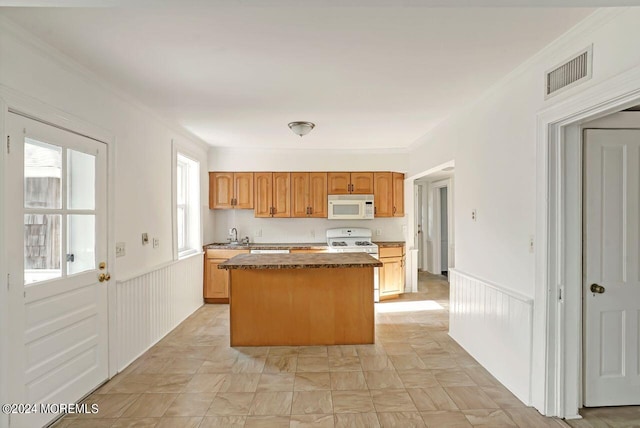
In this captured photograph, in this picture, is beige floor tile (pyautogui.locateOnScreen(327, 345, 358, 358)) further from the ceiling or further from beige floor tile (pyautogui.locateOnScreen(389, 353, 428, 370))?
the ceiling

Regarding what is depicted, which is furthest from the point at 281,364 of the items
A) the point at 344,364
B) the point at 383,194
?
the point at 383,194

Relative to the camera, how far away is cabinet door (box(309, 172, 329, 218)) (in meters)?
5.96

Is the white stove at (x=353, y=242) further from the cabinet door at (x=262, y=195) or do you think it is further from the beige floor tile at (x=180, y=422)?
the beige floor tile at (x=180, y=422)

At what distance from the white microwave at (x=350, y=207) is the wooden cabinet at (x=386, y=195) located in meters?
0.17

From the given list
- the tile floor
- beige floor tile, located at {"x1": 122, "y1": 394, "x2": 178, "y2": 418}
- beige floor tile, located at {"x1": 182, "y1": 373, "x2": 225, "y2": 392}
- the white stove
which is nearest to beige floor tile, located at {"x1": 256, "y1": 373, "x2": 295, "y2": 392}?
the tile floor

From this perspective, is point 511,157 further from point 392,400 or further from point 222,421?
point 222,421

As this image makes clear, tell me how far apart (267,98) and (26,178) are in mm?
1919

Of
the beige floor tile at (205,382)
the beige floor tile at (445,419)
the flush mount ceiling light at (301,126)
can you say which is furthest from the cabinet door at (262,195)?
the beige floor tile at (445,419)

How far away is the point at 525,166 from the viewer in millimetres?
2631

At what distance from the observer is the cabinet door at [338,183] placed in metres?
5.98

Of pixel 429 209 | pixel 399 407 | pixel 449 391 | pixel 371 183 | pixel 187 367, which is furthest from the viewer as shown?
pixel 429 209

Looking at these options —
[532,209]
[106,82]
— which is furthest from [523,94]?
[106,82]

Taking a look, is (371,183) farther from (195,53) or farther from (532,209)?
(195,53)

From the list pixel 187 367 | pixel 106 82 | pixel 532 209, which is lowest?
pixel 187 367
